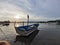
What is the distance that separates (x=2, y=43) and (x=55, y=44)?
12.4m

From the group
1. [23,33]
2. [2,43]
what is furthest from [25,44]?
[2,43]

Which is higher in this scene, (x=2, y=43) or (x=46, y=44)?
(x=2, y=43)

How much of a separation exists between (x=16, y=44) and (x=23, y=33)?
5957mm

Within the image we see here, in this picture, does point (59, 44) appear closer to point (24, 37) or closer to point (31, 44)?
point (31, 44)

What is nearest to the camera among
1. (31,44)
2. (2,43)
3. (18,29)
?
(2,43)

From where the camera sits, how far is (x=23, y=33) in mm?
21281

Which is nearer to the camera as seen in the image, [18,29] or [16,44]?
[16,44]

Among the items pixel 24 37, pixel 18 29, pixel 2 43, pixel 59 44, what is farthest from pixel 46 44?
pixel 2 43

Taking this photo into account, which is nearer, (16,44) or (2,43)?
(2,43)

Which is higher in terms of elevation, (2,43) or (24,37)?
(2,43)

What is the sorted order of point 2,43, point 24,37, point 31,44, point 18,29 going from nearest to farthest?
1. point 2,43
2. point 31,44
3. point 24,37
4. point 18,29

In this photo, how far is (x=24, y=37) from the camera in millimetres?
20781

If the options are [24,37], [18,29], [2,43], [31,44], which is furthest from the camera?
[18,29]

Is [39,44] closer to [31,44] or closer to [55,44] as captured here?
[31,44]
